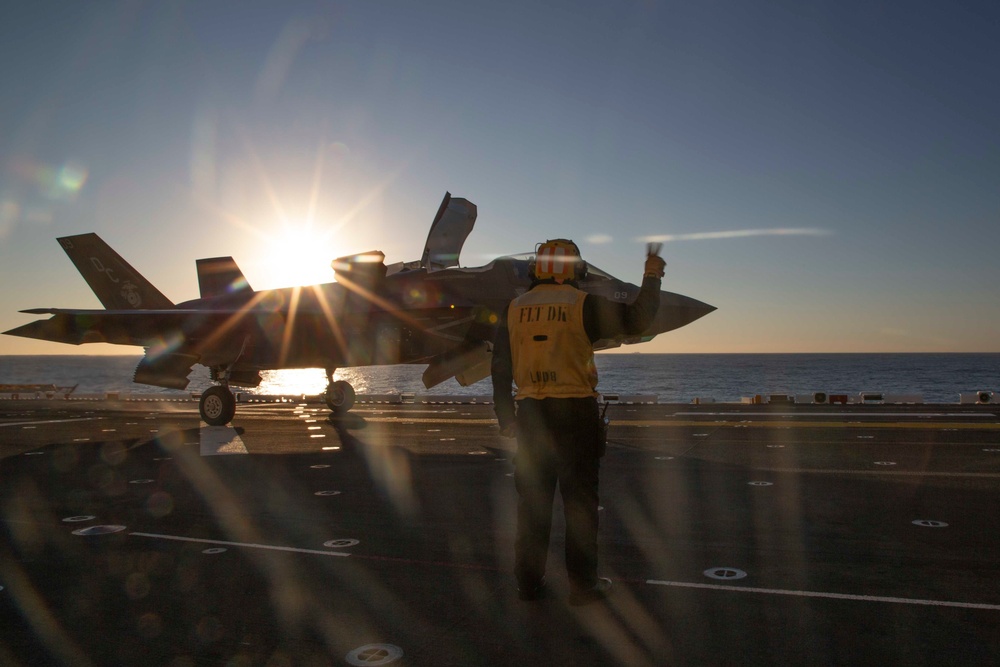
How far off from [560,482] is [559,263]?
1.64m

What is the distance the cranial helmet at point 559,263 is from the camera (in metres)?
4.99

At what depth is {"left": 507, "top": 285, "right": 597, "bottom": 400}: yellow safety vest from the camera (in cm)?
473

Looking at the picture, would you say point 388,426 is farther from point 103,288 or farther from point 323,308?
point 103,288

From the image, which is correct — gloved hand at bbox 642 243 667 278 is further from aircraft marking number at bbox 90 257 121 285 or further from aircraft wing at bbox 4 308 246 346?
aircraft marking number at bbox 90 257 121 285

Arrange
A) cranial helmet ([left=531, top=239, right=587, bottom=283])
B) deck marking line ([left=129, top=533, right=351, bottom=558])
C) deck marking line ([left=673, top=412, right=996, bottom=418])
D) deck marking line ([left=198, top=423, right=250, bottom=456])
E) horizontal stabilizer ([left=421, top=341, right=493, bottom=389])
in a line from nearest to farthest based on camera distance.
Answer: cranial helmet ([left=531, top=239, right=587, bottom=283]), deck marking line ([left=129, top=533, right=351, bottom=558]), deck marking line ([left=198, top=423, right=250, bottom=456]), horizontal stabilizer ([left=421, top=341, right=493, bottom=389]), deck marking line ([left=673, top=412, right=996, bottom=418])

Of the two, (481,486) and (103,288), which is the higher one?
(103,288)

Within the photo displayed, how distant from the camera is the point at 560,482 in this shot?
15.5 feet

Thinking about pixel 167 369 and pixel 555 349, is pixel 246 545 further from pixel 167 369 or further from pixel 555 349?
pixel 167 369

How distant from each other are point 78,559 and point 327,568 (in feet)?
7.78

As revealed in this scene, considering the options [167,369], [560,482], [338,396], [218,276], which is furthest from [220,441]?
[560,482]

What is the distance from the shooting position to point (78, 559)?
5848 millimetres

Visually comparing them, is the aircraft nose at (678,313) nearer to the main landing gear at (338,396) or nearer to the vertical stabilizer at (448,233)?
the vertical stabilizer at (448,233)

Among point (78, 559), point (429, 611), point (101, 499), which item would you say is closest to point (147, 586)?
point (78, 559)

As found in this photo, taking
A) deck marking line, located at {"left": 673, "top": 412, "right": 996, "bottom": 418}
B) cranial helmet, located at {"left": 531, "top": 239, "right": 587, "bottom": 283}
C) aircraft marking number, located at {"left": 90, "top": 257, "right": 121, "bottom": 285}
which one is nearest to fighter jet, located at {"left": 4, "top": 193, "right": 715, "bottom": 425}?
aircraft marking number, located at {"left": 90, "top": 257, "right": 121, "bottom": 285}
